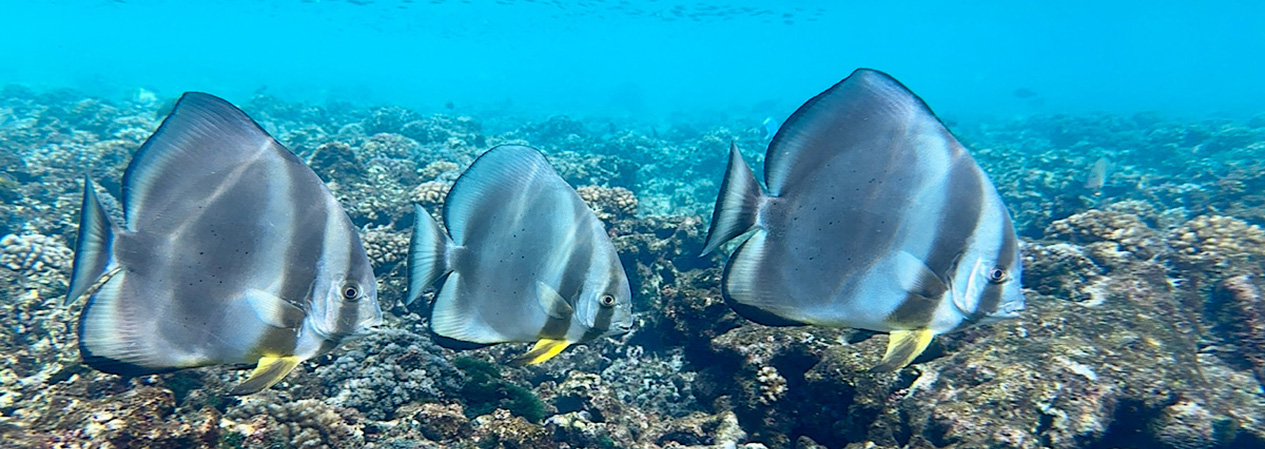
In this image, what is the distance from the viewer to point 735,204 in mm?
1893

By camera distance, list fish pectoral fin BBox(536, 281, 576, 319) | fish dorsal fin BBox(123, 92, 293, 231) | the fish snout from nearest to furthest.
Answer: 1. fish dorsal fin BBox(123, 92, 293, 231)
2. fish pectoral fin BBox(536, 281, 576, 319)
3. the fish snout

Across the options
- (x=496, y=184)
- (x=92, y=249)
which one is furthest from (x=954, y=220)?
(x=92, y=249)

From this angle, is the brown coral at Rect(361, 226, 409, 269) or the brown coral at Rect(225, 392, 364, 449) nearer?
the brown coral at Rect(225, 392, 364, 449)

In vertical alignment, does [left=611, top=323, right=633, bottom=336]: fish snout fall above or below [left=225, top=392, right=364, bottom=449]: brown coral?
above

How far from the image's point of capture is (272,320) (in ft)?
6.42

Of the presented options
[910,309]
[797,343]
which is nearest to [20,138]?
[797,343]

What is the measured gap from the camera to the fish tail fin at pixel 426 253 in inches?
92.0

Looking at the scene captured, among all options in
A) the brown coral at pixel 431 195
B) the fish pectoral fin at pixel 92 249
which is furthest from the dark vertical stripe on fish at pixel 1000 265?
the brown coral at pixel 431 195

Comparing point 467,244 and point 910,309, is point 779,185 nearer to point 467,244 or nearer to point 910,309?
point 910,309

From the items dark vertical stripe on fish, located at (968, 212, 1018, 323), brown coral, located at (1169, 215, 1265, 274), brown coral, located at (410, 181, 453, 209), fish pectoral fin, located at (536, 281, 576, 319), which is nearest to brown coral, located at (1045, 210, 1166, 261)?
brown coral, located at (1169, 215, 1265, 274)

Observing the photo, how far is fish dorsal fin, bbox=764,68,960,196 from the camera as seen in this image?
6.04 feet

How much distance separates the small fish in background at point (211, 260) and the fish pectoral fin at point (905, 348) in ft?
6.22

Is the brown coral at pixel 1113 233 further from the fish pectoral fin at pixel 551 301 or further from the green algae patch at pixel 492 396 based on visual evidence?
the fish pectoral fin at pixel 551 301

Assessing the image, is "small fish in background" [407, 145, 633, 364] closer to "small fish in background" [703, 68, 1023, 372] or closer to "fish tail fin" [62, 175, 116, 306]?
"small fish in background" [703, 68, 1023, 372]
